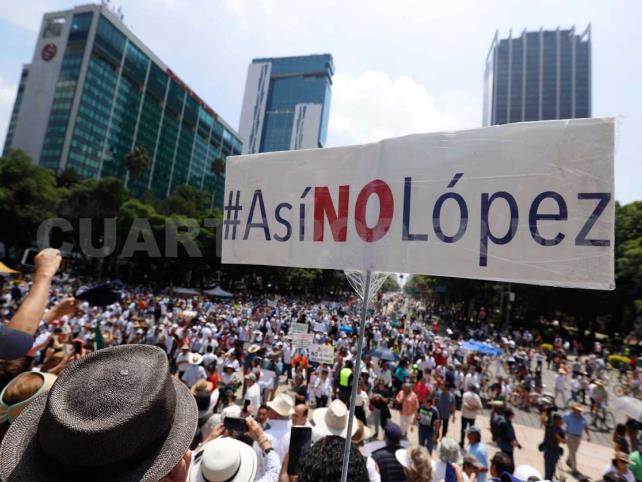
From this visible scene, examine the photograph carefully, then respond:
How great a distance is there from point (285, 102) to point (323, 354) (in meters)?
163

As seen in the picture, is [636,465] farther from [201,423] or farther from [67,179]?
[67,179]

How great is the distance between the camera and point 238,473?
Answer: 2316 mm

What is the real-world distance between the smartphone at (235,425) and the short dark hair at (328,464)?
125 cm

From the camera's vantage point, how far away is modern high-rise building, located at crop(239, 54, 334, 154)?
152750 mm

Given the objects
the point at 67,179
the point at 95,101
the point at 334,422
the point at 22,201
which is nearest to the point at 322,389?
the point at 334,422

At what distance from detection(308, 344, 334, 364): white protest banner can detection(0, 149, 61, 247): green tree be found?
149 ft

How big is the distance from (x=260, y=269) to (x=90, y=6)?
75131 millimetres

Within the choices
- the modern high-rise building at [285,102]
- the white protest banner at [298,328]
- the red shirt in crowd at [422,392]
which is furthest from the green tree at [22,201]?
the modern high-rise building at [285,102]

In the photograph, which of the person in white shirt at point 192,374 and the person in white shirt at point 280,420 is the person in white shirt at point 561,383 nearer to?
the person in white shirt at point 192,374

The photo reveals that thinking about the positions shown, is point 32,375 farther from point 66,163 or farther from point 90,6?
point 90,6

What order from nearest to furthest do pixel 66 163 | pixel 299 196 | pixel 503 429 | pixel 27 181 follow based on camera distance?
pixel 299 196 → pixel 503 429 → pixel 27 181 → pixel 66 163

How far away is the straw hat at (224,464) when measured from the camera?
2.25 m

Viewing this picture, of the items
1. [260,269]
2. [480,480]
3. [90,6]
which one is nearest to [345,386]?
[480,480]

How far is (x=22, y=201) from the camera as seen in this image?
42.8m
